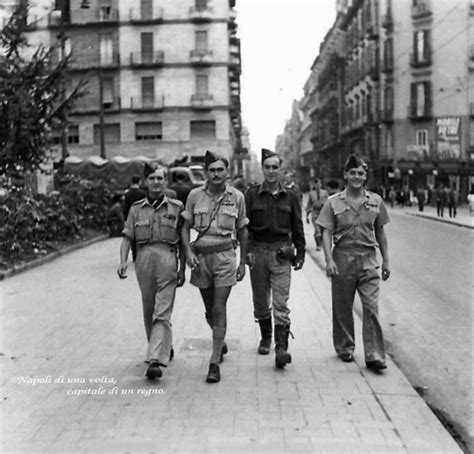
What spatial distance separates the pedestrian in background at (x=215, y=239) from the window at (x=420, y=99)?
43530 millimetres

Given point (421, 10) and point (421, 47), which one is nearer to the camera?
point (421, 10)

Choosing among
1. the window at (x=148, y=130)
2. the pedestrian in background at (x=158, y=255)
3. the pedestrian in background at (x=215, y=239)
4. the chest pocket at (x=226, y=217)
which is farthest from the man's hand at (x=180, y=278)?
the window at (x=148, y=130)

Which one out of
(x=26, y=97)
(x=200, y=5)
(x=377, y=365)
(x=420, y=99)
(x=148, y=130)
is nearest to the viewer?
(x=377, y=365)

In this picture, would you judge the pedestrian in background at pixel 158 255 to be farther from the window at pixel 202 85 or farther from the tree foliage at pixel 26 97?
the window at pixel 202 85

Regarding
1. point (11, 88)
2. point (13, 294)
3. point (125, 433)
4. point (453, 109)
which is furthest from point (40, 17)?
point (453, 109)

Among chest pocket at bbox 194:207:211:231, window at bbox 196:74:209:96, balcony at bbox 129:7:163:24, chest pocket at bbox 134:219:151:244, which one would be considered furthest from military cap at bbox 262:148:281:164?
window at bbox 196:74:209:96

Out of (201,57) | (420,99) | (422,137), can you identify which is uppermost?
(201,57)

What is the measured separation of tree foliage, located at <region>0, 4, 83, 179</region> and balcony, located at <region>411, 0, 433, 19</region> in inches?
1423

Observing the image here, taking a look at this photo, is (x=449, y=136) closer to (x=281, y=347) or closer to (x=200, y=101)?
(x=200, y=101)

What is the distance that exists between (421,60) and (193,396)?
45.5 metres

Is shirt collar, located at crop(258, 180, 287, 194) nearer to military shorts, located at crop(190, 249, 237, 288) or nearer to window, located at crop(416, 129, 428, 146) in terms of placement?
military shorts, located at crop(190, 249, 237, 288)

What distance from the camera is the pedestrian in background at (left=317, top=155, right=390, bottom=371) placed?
5832 millimetres

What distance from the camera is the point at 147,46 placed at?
3625 centimetres

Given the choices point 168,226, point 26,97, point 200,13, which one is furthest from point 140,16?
point 168,226
